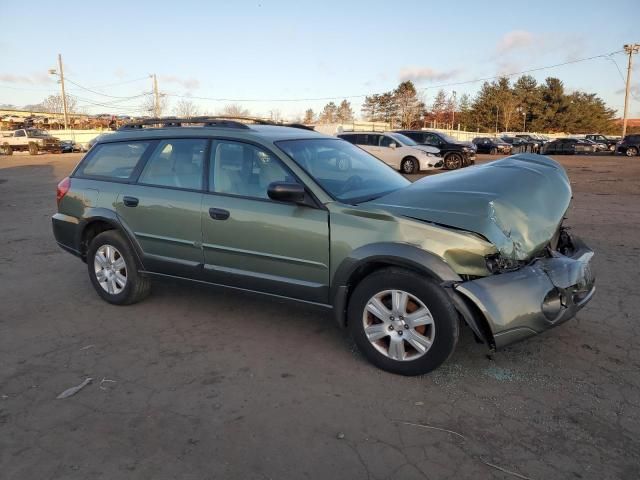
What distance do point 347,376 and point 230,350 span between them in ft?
3.29

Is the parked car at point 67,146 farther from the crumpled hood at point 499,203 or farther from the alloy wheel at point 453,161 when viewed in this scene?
the crumpled hood at point 499,203

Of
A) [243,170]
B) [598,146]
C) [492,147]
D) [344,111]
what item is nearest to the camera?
[243,170]

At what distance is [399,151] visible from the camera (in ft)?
62.8

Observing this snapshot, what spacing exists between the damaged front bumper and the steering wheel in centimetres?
124

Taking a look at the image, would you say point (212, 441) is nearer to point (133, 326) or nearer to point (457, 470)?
point (457, 470)

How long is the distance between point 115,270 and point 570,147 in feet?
130

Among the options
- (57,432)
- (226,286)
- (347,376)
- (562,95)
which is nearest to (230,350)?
(226,286)

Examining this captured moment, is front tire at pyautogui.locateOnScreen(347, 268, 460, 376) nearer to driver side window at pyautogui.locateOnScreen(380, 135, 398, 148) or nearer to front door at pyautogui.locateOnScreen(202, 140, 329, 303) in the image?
front door at pyautogui.locateOnScreen(202, 140, 329, 303)

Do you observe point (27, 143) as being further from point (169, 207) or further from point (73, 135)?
point (169, 207)

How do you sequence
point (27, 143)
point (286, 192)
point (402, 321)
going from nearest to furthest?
1. point (402, 321)
2. point (286, 192)
3. point (27, 143)

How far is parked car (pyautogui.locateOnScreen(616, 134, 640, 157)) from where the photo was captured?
111ft

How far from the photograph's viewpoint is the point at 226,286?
4273 mm

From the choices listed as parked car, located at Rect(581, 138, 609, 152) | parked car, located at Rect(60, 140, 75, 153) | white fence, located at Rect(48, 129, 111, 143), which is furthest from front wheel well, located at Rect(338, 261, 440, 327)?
white fence, located at Rect(48, 129, 111, 143)

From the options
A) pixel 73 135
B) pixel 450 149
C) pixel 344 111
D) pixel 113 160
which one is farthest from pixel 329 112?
pixel 113 160
